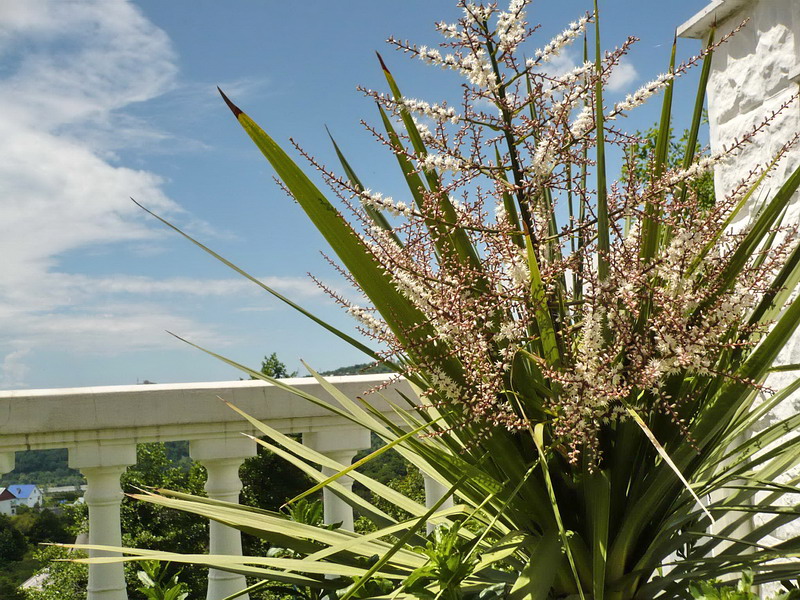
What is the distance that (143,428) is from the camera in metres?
2.13

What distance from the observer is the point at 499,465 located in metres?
1.19

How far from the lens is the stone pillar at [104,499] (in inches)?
83.8

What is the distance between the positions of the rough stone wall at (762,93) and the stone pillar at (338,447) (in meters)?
1.37

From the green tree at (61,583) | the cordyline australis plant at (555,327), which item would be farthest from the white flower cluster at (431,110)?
the green tree at (61,583)

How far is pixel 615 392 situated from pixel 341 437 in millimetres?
1568

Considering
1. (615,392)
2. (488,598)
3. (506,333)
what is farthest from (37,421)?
(615,392)

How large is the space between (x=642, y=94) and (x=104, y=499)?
6.16ft

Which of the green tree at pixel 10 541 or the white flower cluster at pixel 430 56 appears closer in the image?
the white flower cluster at pixel 430 56

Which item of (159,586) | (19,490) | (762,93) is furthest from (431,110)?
(19,490)

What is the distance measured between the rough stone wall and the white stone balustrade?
145cm

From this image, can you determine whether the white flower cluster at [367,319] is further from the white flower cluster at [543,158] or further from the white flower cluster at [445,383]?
the white flower cluster at [543,158]

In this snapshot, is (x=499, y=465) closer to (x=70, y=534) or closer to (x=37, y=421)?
(x=37, y=421)

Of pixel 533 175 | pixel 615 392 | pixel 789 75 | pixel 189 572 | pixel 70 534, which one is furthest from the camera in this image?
pixel 189 572

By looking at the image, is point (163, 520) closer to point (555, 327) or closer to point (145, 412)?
point (145, 412)
